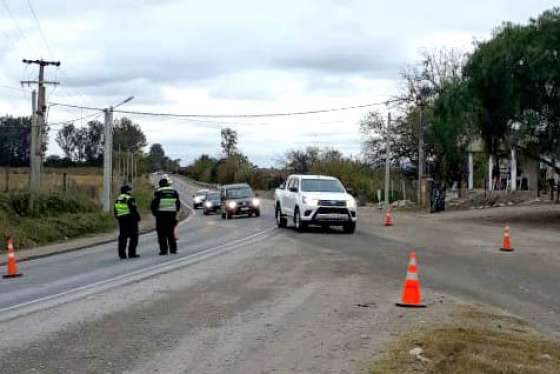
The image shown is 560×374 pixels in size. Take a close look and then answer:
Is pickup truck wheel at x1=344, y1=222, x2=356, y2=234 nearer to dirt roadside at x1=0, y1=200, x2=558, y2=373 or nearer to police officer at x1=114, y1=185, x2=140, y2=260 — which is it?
police officer at x1=114, y1=185, x2=140, y2=260

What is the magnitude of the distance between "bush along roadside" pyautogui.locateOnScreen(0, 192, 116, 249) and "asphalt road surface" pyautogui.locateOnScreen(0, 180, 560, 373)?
30.5ft

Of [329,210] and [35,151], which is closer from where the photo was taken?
[329,210]

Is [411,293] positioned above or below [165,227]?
below

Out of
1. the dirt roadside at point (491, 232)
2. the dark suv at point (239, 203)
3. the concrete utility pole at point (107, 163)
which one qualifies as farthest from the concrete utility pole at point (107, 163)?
the dirt roadside at point (491, 232)

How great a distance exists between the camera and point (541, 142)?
3153cm

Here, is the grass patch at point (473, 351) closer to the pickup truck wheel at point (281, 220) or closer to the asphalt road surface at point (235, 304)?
the asphalt road surface at point (235, 304)

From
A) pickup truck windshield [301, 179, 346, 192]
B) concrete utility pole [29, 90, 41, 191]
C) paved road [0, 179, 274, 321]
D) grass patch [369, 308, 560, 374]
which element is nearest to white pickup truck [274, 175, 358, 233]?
pickup truck windshield [301, 179, 346, 192]

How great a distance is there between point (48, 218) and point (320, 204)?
42.6 ft

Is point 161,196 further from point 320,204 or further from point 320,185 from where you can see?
point 320,185

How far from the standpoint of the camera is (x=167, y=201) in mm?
18562

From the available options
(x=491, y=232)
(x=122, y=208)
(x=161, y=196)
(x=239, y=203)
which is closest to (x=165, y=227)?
(x=161, y=196)

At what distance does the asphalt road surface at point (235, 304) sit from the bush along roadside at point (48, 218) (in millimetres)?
9300

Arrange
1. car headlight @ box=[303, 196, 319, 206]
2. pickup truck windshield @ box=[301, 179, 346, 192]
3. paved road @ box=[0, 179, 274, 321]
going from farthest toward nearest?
pickup truck windshield @ box=[301, 179, 346, 192]
car headlight @ box=[303, 196, 319, 206]
paved road @ box=[0, 179, 274, 321]

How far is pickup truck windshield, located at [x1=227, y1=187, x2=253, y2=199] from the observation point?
42094 mm
